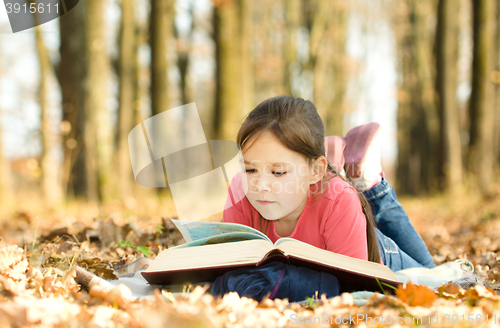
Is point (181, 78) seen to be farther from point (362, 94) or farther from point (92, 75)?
point (362, 94)

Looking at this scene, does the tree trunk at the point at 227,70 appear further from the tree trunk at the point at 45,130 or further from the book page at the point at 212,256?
the book page at the point at 212,256

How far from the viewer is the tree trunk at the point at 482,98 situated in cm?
797

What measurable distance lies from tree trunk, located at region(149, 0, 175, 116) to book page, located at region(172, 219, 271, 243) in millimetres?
7019

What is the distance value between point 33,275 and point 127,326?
77 centimetres

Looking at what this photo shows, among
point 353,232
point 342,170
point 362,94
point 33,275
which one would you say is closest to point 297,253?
point 353,232

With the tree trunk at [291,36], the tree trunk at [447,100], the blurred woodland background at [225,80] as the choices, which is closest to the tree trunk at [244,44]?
the blurred woodland background at [225,80]

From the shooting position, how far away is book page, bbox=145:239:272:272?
1621mm

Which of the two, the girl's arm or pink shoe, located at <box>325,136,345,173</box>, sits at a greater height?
pink shoe, located at <box>325,136,345,173</box>

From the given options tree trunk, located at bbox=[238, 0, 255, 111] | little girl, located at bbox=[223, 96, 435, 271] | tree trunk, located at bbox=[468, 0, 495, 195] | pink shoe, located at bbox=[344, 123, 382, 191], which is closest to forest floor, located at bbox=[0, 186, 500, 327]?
little girl, located at bbox=[223, 96, 435, 271]

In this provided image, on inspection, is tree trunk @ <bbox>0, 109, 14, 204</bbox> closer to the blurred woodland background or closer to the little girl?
the blurred woodland background

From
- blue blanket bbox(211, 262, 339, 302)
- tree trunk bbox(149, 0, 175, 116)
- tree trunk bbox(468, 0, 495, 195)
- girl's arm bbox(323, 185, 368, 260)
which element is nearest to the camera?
blue blanket bbox(211, 262, 339, 302)

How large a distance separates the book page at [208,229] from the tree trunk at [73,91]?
196 inches

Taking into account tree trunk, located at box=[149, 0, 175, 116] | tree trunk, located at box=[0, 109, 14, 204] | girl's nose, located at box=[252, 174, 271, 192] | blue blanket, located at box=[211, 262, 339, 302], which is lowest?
tree trunk, located at box=[0, 109, 14, 204]

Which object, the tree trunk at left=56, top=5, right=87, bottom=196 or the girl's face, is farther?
the tree trunk at left=56, top=5, right=87, bottom=196
